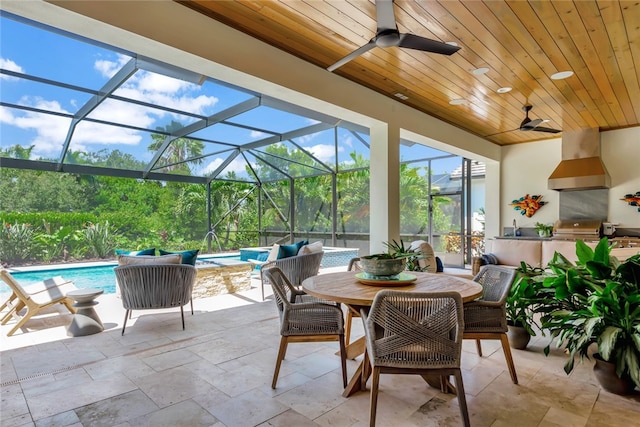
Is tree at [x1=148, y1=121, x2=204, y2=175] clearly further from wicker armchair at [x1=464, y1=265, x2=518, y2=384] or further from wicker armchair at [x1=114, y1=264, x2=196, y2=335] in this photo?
wicker armchair at [x1=464, y1=265, x2=518, y2=384]

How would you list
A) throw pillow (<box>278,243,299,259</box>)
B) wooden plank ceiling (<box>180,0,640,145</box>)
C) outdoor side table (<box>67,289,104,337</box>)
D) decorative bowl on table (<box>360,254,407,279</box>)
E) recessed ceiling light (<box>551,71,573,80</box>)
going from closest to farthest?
decorative bowl on table (<box>360,254,407,279</box>) < wooden plank ceiling (<box>180,0,640,145</box>) < outdoor side table (<box>67,289,104,337</box>) < recessed ceiling light (<box>551,71,573,80</box>) < throw pillow (<box>278,243,299,259</box>)

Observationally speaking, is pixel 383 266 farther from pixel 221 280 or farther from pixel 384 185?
pixel 221 280

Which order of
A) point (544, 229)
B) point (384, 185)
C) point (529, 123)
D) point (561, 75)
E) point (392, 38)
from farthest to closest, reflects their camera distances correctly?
point (544, 229) → point (529, 123) → point (384, 185) → point (561, 75) → point (392, 38)

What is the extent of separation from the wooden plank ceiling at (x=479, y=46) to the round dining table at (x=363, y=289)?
2.16 metres

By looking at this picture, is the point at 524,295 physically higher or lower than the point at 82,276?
higher

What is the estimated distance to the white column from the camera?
4.62 metres

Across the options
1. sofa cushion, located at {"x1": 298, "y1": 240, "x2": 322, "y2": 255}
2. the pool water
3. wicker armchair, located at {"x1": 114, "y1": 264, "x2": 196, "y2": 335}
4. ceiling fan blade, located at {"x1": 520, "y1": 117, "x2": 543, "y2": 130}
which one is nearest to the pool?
the pool water

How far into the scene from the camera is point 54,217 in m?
8.33

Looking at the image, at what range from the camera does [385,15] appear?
2.40 m

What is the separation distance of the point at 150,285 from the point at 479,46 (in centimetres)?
412

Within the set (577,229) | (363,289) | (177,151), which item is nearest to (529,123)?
(577,229)

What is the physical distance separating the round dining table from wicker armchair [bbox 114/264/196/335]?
5.93ft

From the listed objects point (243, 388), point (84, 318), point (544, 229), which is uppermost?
point (544, 229)

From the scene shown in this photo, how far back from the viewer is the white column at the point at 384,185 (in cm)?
462
